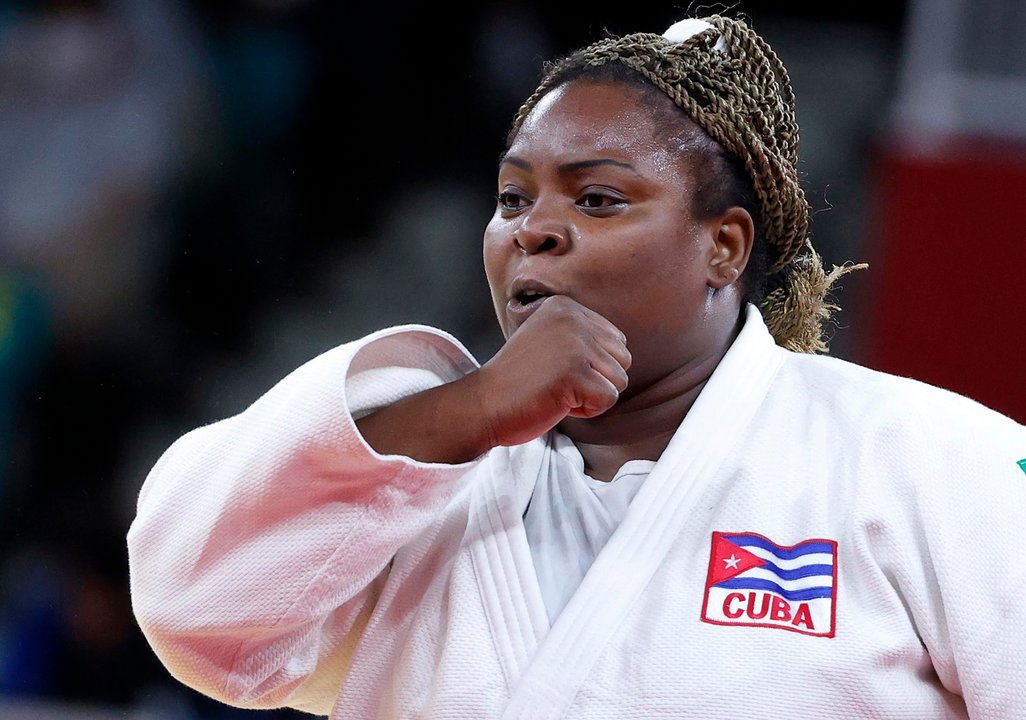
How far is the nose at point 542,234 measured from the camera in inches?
53.3

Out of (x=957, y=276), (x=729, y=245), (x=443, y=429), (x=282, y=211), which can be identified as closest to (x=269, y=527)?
(x=443, y=429)

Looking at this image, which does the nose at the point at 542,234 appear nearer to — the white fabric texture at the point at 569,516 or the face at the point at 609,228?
the face at the point at 609,228

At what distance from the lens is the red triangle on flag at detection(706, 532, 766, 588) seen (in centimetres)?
125

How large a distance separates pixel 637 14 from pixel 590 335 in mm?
2216

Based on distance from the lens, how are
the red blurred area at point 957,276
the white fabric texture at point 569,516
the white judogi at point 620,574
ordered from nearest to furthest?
the white judogi at point 620,574 < the white fabric texture at point 569,516 < the red blurred area at point 957,276

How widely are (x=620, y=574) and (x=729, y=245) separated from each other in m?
0.45

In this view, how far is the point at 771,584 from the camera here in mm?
1233

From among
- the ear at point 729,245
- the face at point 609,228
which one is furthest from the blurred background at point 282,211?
the face at point 609,228

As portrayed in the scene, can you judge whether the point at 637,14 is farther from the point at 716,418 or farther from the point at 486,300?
the point at 716,418

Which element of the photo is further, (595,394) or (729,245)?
(729,245)

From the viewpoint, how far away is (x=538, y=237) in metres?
1.36

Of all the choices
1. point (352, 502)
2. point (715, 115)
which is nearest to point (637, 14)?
point (715, 115)

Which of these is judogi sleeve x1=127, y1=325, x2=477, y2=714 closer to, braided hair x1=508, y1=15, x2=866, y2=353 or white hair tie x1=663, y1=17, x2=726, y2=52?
braided hair x1=508, y1=15, x2=866, y2=353

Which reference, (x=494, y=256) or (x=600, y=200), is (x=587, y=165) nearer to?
(x=600, y=200)
